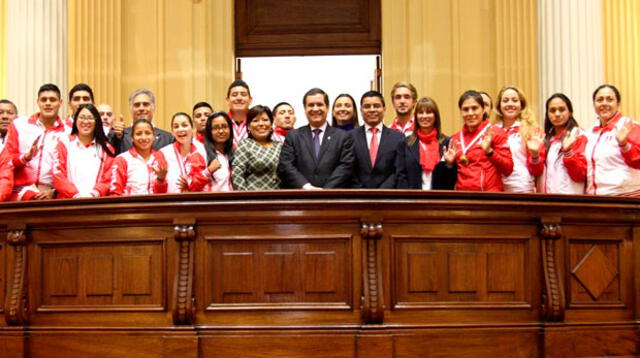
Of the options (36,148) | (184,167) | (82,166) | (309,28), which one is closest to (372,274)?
(184,167)

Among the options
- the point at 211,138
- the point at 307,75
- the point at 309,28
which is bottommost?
the point at 211,138

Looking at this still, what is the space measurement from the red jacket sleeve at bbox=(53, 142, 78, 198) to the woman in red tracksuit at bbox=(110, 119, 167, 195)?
0.95 feet

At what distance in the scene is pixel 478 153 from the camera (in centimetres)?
663

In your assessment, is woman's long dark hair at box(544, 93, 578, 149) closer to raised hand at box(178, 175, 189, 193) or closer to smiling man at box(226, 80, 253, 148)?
smiling man at box(226, 80, 253, 148)

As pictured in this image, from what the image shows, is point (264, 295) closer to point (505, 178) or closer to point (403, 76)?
point (505, 178)

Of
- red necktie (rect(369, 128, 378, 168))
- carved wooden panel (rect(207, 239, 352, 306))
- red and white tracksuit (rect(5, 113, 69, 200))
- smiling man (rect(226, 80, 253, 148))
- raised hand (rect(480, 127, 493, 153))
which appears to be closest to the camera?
carved wooden panel (rect(207, 239, 352, 306))

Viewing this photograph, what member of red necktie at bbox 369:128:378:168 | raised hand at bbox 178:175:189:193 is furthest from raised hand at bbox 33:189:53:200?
red necktie at bbox 369:128:378:168

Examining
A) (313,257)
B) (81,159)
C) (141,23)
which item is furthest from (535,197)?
(141,23)

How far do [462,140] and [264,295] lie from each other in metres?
1.99

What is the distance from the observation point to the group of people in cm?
666

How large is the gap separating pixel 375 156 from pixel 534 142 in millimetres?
1179

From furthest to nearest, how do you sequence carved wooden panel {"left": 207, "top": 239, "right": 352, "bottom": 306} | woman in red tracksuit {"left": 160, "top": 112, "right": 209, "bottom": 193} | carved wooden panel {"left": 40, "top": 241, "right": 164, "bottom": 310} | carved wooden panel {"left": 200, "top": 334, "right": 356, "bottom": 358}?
woman in red tracksuit {"left": 160, "top": 112, "right": 209, "bottom": 193}, carved wooden panel {"left": 40, "top": 241, "right": 164, "bottom": 310}, carved wooden panel {"left": 207, "top": 239, "right": 352, "bottom": 306}, carved wooden panel {"left": 200, "top": 334, "right": 356, "bottom": 358}

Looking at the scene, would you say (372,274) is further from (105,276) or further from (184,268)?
(105,276)

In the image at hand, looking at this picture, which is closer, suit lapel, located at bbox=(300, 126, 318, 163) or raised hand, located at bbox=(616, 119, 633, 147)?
raised hand, located at bbox=(616, 119, 633, 147)
